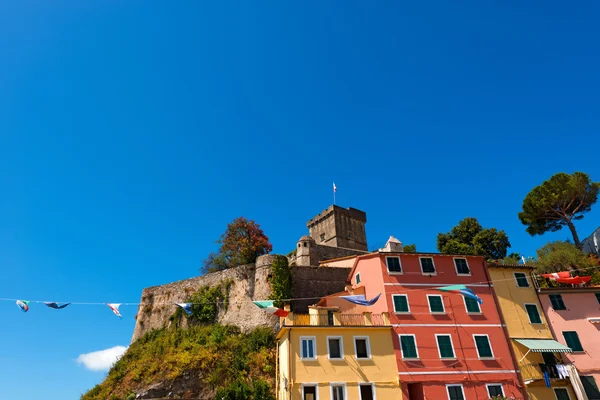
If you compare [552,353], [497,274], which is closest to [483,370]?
[552,353]

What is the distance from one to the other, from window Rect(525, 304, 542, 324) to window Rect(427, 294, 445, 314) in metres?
6.73

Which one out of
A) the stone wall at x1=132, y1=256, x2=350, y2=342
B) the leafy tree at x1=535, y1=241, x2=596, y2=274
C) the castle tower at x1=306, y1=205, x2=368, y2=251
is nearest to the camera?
the stone wall at x1=132, y1=256, x2=350, y2=342

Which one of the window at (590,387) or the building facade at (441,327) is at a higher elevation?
the building facade at (441,327)

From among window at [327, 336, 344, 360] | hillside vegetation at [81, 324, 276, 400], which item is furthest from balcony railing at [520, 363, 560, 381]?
hillside vegetation at [81, 324, 276, 400]

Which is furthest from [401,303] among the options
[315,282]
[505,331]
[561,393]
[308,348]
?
[315,282]

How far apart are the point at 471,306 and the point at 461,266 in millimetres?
3138

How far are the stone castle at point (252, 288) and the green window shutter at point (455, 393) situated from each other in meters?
14.3

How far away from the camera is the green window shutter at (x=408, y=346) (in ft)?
77.3

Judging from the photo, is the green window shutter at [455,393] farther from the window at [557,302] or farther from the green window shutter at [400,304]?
the window at [557,302]

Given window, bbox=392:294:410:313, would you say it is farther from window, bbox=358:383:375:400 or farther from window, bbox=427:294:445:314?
window, bbox=358:383:375:400

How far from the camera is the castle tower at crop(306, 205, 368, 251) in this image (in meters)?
54.0

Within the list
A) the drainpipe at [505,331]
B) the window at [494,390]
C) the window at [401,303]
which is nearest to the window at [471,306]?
the drainpipe at [505,331]

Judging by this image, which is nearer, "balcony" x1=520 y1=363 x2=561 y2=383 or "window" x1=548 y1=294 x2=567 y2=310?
"balcony" x1=520 y1=363 x2=561 y2=383

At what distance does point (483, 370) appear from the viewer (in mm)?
23438
